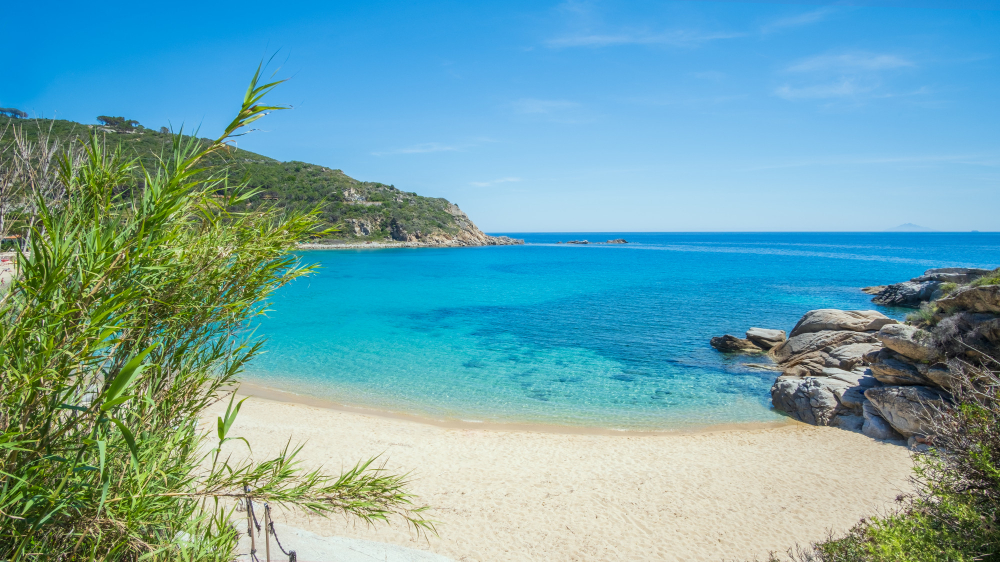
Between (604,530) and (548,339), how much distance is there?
1780 cm

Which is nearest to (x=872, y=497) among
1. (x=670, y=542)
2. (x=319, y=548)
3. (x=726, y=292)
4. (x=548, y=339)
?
(x=670, y=542)

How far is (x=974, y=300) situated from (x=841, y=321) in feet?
30.7

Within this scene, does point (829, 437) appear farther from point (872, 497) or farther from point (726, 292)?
point (726, 292)

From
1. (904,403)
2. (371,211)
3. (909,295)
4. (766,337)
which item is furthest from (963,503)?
(371,211)

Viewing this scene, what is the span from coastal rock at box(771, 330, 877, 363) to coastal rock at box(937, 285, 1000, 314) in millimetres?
6517

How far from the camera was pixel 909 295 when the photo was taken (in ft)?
123

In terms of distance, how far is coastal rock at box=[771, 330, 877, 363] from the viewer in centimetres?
2016

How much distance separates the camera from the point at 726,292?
43625 mm

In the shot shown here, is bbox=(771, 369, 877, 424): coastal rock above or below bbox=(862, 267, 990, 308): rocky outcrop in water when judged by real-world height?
below

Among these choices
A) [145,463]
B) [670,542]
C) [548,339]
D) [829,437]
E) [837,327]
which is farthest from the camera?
[548,339]

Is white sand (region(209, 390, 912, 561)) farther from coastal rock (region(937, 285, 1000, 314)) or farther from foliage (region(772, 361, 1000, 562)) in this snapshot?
coastal rock (region(937, 285, 1000, 314))

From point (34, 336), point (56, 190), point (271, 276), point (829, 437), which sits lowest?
point (829, 437)

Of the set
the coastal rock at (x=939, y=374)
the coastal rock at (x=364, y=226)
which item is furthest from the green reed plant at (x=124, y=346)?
the coastal rock at (x=364, y=226)

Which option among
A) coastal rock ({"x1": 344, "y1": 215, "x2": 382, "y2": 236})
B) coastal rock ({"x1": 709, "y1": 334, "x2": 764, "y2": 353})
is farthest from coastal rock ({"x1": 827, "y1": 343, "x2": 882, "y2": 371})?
coastal rock ({"x1": 344, "y1": 215, "x2": 382, "y2": 236})
